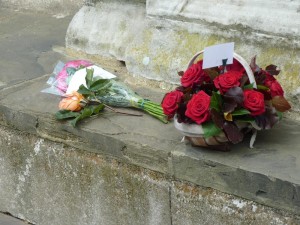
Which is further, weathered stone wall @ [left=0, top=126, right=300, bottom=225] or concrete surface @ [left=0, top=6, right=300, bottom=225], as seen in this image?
weathered stone wall @ [left=0, top=126, right=300, bottom=225]

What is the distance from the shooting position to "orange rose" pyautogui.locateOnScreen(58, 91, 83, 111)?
3.34 m

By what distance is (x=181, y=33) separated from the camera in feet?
11.7

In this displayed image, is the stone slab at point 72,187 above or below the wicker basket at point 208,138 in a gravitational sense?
below

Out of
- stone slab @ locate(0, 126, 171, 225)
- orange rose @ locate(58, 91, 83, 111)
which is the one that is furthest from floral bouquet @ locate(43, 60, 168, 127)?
stone slab @ locate(0, 126, 171, 225)

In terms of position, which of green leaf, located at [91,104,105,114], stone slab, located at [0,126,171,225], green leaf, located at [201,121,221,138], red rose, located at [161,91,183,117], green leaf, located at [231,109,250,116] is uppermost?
green leaf, located at [231,109,250,116]

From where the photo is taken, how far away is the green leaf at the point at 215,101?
2725mm

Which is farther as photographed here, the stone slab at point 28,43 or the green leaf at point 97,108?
the stone slab at point 28,43

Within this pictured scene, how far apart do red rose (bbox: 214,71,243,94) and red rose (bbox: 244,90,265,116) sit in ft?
0.20

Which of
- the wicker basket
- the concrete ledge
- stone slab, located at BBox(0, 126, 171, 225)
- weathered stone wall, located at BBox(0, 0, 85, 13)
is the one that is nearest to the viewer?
the concrete ledge

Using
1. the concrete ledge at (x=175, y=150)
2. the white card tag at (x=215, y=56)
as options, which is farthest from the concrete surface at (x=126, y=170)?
the white card tag at (x=215, y=56)

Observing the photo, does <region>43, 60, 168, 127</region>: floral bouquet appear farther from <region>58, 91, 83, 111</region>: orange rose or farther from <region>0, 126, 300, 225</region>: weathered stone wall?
<region>0, 126, 300, 225</region>: weathered stone wall

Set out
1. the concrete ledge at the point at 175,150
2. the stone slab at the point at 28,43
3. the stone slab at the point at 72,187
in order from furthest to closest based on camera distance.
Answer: the stone slab at the point at 28,43 → the stone slab at the point at 72,187 → the concrete ledge at the point at 175,150

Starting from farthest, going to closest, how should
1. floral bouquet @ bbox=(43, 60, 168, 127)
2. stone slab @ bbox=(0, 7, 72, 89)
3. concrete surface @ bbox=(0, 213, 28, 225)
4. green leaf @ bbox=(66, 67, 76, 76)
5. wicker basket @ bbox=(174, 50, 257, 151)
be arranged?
stone slab @ bbox=(0, 7, 72, 89) → concrete surface @ bbox=(0, 213, 28, 225) → green leaf @ bbox=(66, 67, 76, 76) → floral bouquet @ bbox=(43, 60, 168, 127) → wicker basket @ bbox=(174, 50, 257, 151)

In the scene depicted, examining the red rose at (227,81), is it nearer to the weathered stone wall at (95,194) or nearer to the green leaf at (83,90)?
the weathered stone wall at (95,194)
